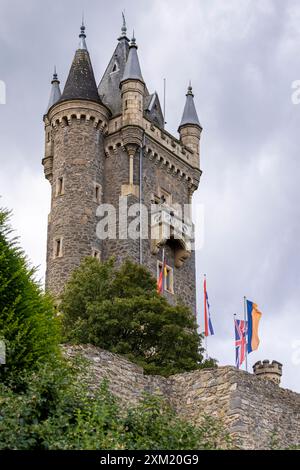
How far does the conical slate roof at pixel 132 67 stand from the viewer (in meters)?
52.8

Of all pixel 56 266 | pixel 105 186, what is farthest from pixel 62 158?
pixel 56 266

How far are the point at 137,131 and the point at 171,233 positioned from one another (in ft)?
17.0

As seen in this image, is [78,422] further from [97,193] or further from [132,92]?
[132,92]

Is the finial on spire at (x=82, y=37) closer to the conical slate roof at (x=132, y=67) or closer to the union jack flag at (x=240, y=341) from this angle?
the conical slate roof at (x=132, y=67)

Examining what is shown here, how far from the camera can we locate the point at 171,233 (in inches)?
1978

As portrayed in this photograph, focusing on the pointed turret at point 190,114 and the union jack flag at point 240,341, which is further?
the pointed turret at point 190,114

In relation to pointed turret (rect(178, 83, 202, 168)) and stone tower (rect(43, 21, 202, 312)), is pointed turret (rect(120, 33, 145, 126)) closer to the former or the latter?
stone tower (rect(43, 21, 202, 312))

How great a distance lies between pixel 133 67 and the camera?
53375 mm

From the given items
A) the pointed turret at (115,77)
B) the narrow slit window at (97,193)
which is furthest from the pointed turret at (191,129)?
the narrow slit window at (97,193)

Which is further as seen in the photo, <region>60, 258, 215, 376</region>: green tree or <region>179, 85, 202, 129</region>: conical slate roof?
<region>179, 85, 202, 129</region>: conical slate roof

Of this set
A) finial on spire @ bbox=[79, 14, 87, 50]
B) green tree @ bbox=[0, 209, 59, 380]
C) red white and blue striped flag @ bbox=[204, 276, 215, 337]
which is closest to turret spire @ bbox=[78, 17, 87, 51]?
finial on spire @ bbox=[79, 14, 87, 50]

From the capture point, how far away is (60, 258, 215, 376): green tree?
34.4 metres

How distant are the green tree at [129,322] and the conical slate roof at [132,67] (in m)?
17.2

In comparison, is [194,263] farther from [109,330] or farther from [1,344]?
[1,344]
